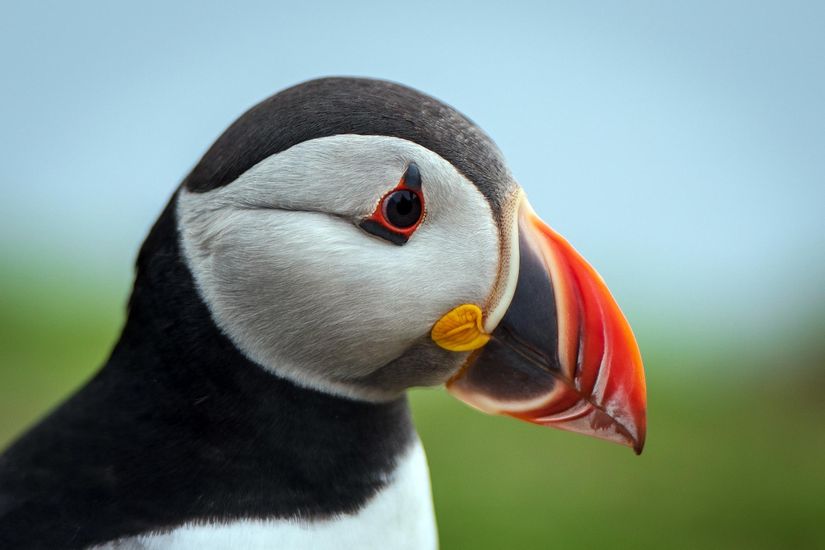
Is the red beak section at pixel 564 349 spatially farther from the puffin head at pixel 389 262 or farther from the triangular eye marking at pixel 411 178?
the triangular eye marking at pixel 411 178

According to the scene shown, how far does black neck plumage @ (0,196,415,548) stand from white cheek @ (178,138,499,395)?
2.1 inches

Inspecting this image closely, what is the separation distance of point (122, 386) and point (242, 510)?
1.04ft

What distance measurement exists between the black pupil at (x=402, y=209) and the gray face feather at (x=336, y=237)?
2 centimetres

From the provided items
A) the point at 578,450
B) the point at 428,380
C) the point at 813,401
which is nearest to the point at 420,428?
the point at 578,450

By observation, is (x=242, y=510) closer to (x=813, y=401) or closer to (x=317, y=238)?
(x=317, y=238)

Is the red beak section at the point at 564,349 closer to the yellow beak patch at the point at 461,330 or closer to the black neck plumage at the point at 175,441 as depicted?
the yellow beak patch at the point at 461,330

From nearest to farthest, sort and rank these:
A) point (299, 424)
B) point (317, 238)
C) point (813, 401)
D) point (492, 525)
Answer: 1. point (317, 238)
2. point (299, 424)
3. point (492, 525)
4. point (813, 401)

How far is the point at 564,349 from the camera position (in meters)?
1.76

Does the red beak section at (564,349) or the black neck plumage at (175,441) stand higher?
the red beak section at (564,349)

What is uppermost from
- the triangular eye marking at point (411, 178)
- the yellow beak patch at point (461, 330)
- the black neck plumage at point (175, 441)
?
the triangular eye marking at point (411, 178)

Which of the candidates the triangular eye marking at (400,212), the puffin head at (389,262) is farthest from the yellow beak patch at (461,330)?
the triangular eye marking at (400,212)

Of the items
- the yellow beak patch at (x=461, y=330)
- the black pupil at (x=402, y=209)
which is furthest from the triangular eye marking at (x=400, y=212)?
the yellow beak patch at (x=461, y=330)

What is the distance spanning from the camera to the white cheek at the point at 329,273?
1.65m

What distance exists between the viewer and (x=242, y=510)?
66.4 inches
